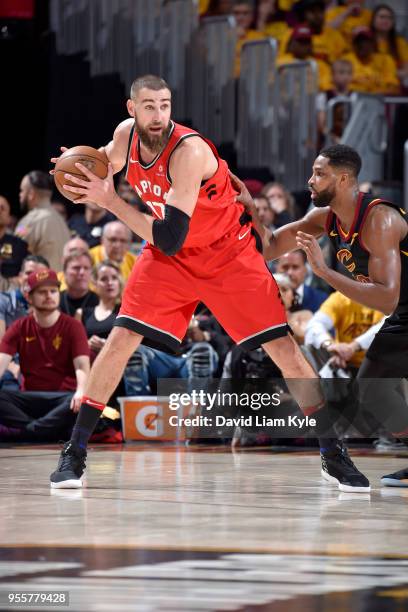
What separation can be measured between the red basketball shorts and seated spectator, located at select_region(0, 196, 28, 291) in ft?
12.9

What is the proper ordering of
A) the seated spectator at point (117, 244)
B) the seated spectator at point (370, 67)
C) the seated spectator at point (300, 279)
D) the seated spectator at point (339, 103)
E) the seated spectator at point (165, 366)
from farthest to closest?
the seated spectator at point (370, 67) → the seated spectator at point (339, 103) → the seated spectator at point (117, 244) → the seated spectator at point (300, 279) → the seated spectator at point (165, 366)

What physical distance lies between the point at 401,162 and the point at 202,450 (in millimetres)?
3875

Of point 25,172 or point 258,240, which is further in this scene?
point 25,172

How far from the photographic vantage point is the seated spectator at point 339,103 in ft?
33.6

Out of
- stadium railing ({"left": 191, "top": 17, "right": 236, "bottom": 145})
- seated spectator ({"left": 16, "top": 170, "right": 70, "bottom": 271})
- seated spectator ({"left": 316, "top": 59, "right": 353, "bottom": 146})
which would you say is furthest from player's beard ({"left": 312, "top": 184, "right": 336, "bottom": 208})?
stadium railing ({"left": 191, "top": 17, "right": 236, "bottom": 145})

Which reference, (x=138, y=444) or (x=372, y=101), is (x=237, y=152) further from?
(x=138, y=444)

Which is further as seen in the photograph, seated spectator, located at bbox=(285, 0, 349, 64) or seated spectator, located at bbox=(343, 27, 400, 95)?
seated spectator, located at bbox=(285, 0, 349, 64)

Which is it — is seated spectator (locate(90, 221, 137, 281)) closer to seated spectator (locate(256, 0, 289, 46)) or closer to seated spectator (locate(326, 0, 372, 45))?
seated spectator (locate(256, 0, 289, 46))

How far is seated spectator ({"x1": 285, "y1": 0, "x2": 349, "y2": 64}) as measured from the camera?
12.1m

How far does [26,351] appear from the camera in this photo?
25.5ft

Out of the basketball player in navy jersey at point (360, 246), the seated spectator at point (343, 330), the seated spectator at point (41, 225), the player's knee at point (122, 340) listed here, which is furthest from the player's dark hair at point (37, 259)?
the player's knee at point (122, 340)

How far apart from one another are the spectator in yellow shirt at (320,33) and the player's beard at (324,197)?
7.10 m

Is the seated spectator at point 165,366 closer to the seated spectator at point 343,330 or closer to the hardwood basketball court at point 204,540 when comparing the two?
the seated spectator at point 343,330

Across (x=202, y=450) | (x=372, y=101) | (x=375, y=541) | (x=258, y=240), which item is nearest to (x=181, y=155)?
(x=258, y=240)
